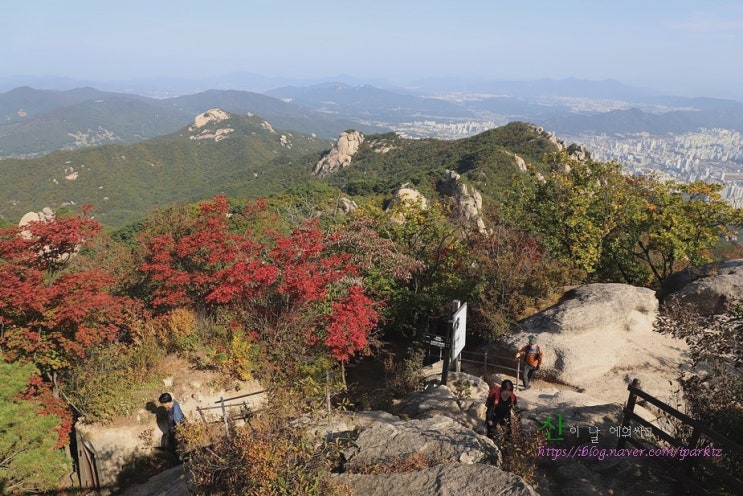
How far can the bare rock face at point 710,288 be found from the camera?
38.2ft

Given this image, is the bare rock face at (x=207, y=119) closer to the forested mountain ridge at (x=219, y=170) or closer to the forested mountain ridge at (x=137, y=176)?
the forested mountain ridge at (x=219, y=170)

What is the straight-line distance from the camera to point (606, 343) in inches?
441

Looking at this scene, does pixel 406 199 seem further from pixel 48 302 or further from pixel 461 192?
pixel 461 192

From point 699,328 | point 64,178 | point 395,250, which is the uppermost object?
point 699,328

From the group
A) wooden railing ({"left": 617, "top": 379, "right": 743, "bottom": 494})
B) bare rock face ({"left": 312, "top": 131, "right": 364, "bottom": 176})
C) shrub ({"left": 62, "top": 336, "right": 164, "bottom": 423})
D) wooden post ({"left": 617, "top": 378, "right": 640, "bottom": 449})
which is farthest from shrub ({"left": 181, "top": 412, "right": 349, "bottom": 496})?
bare rock face ({"left": 312, "top": 131, "right": 364, "bottom": 176})

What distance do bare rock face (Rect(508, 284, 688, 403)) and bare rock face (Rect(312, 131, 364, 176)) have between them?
103350mm

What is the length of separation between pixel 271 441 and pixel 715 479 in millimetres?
5048

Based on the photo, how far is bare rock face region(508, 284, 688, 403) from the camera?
33.8 ft

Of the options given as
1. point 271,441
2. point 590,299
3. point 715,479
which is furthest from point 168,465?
point 590,299

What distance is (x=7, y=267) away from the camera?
8.85 m

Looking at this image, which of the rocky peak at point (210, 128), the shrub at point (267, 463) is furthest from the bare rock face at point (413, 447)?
Result: the rocky peak at point (210, 128)

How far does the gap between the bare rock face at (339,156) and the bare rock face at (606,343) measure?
10335 centimetres

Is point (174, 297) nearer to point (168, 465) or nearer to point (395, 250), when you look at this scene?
point (168, 465)

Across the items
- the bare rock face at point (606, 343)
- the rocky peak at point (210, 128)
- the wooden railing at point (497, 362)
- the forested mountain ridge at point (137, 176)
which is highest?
the rocky peak at point (210, 128)
